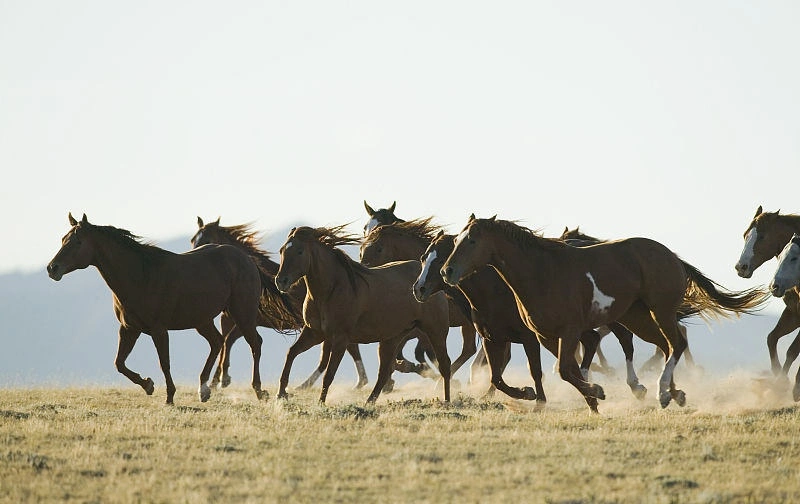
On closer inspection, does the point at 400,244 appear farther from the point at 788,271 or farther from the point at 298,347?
the point at 788,271

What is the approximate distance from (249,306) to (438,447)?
662 cm

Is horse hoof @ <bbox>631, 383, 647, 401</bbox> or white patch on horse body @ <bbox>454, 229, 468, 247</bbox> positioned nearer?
white patch on horse body @ <bbox>454, 229, 468, 247</bbox>

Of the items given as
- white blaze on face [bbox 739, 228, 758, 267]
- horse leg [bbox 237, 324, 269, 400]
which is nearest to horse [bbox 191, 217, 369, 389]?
horse leg [bbox 237, 324, 269, 400]

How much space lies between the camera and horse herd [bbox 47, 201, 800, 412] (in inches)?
536

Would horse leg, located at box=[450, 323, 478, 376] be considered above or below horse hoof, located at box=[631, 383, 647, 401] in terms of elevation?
above

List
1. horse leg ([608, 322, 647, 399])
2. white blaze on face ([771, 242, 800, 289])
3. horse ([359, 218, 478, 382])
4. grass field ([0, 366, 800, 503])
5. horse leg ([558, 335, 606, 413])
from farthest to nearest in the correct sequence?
horse ([359, 218, 478, 382]) < horse leg ([608, 322, 647, 399]) < white blaze on face ([771, 242, 800, 289]) < horse leg ([558, 335, 606, 413]) < grass field ([0, 366, 800, 503])

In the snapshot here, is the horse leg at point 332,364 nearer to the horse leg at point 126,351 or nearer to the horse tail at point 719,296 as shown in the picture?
the horse leg at point 126,351

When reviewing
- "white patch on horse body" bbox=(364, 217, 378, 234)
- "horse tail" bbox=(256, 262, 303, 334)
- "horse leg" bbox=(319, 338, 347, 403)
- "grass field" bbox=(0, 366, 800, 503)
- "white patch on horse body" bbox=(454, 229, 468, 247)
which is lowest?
"grass field" bbox=(0, 366, 800, 503)

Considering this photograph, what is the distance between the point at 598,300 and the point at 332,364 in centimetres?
324

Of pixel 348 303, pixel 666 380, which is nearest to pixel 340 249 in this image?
pixel 348 303

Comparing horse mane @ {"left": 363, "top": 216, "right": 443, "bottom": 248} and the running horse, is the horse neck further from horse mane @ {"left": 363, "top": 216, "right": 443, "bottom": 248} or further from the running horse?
the running horse

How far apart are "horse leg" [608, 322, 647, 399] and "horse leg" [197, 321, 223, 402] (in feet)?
17.2

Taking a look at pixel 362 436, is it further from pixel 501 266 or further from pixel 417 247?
pixel 417 247

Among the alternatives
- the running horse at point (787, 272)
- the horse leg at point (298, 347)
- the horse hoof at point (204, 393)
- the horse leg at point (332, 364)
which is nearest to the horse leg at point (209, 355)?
the horse hoof at point (204, 393)
